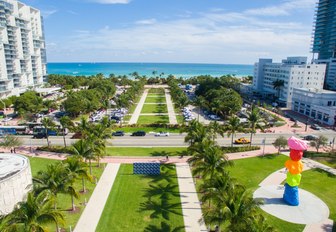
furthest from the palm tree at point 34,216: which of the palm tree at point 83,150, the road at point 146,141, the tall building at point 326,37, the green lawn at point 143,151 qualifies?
the tall building at point 326,37

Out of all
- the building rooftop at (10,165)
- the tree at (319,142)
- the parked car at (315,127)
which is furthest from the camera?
the parked car at (315,127)

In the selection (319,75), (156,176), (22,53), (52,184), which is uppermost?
(22,53)

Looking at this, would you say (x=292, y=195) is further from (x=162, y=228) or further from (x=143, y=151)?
(x=143, y=151)

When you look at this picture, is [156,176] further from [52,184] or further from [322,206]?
[322,206]

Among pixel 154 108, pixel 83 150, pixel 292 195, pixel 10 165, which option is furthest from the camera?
pixel 154 108

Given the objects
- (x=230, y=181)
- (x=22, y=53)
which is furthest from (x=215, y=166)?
(x=22, y=53)

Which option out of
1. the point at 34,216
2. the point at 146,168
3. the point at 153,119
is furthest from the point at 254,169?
the point at 153,119

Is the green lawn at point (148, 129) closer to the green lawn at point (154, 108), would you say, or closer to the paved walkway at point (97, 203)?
the green lawn at point (154, 108)
